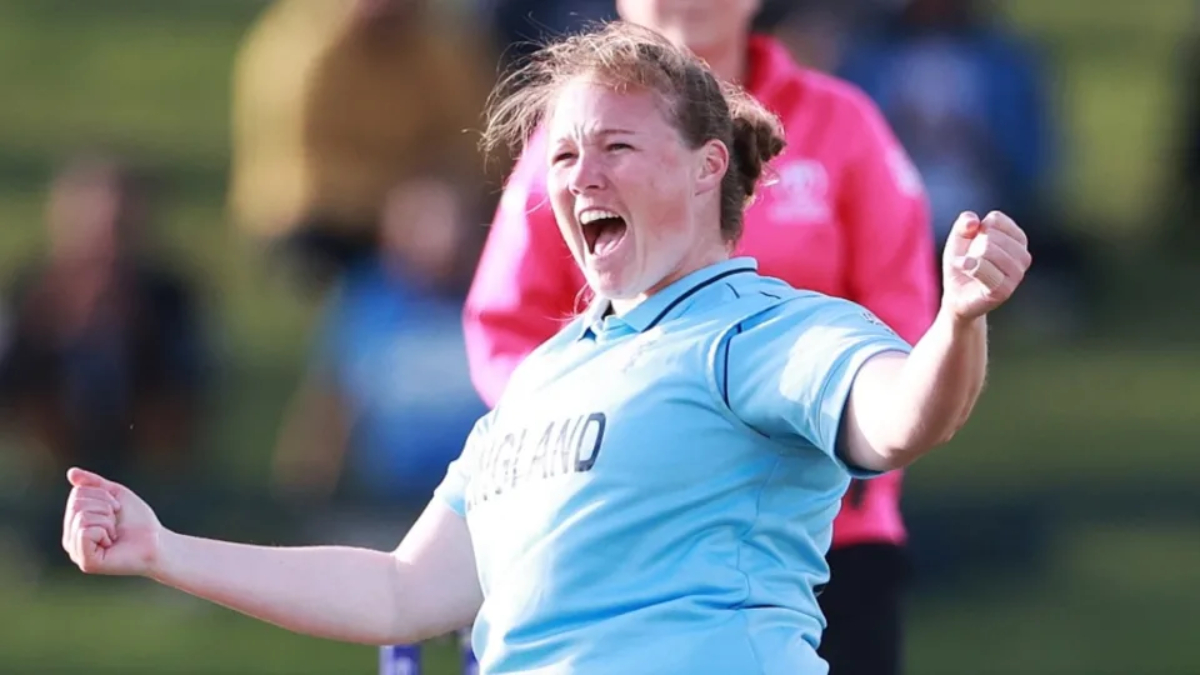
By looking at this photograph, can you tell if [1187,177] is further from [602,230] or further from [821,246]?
[602,230]

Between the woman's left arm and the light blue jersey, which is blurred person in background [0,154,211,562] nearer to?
the light blue jersey

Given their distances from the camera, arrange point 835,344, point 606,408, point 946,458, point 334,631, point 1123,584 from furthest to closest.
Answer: point 946,458, point 1123,584, point 334,631, point 606,408, point 835,344

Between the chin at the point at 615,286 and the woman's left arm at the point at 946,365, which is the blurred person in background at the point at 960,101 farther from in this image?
the woman's left arm at the point at 946,365

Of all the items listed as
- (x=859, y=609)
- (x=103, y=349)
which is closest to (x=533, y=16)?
(x=103, y=349)

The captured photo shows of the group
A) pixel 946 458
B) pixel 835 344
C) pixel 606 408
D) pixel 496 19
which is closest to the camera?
pixel 835 344

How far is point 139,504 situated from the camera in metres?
3.54

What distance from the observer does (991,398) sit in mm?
11367

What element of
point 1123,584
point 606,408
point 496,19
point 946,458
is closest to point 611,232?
point 606,408

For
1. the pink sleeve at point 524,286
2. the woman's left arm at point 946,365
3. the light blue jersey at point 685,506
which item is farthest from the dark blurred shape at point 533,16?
the woman's left arm at point 946,365

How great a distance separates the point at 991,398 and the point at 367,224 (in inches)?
118

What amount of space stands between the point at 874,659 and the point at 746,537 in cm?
142

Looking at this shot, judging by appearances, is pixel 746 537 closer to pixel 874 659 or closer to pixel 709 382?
pixel 709 382

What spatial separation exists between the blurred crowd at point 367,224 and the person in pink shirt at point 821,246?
171 inches

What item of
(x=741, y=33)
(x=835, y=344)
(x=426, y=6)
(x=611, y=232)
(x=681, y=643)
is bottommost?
(x=681, y=643)
